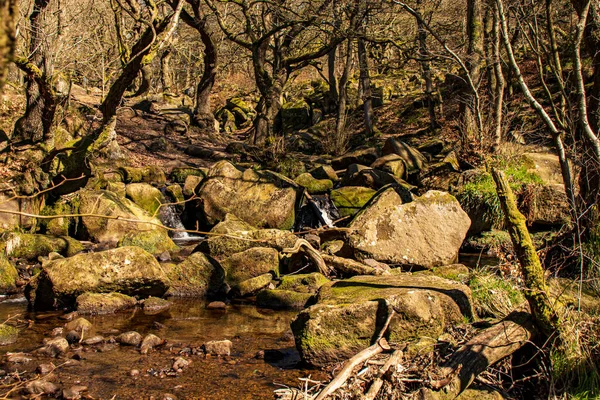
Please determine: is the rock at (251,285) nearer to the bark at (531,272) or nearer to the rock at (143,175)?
the bark at (531,272)

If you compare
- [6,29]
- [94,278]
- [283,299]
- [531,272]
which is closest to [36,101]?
[94,278]

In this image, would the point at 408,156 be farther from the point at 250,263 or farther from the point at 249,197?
the point at 250,263

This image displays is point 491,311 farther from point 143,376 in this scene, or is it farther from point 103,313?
point 103,313

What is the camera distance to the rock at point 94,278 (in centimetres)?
802

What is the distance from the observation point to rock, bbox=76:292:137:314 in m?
7.82

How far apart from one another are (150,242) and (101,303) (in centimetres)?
341

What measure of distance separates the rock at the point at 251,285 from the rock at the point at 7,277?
3.68 meters

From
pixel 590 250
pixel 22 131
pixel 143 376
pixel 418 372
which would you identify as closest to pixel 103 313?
pixel 143 376

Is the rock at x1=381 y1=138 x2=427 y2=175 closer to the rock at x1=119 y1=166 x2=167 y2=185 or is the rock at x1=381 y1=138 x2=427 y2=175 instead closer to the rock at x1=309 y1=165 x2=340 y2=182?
the rock at x1=309 y1=165 x2=340 y2=182

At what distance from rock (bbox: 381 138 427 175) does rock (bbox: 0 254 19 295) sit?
1174cm

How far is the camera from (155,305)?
8.28 meters

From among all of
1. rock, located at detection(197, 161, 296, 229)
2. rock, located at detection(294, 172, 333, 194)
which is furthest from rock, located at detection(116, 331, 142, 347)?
rock, located at detection(294, 172, 333, 194)

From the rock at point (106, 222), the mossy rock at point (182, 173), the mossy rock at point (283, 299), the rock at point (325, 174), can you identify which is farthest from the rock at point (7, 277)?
the rock at point (325, 174)

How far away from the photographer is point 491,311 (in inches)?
246
